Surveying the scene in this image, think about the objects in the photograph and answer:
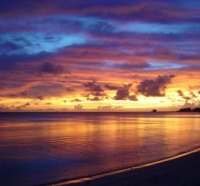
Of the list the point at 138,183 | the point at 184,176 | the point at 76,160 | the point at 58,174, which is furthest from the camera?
the point at 76,160

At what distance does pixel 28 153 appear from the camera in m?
32.1

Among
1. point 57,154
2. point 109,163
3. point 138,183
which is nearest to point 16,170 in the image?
point 109,163

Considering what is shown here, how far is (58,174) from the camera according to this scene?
68.3 feet

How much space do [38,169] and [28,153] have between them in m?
9.68

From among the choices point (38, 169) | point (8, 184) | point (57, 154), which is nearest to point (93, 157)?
point (57, 154)

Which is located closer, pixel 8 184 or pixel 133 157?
pixel 8 184

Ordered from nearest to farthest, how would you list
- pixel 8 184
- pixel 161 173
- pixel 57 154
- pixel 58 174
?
pixel 161 173 < pixel 8 184 < pixel 58 174 < pixel 57 154

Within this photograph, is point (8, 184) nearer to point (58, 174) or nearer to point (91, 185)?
point (58, 174)

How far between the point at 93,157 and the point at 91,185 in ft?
44.9

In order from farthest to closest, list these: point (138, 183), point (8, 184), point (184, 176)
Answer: point (8, 184)
point (184, 176)
point (138, 183)

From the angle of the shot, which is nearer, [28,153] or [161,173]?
[161,173]

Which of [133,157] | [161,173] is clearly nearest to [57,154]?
[133,157]

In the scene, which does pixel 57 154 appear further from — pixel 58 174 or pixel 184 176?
pixel 184 176

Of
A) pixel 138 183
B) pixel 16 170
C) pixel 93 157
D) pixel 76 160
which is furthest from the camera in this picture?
pixel 93 157
